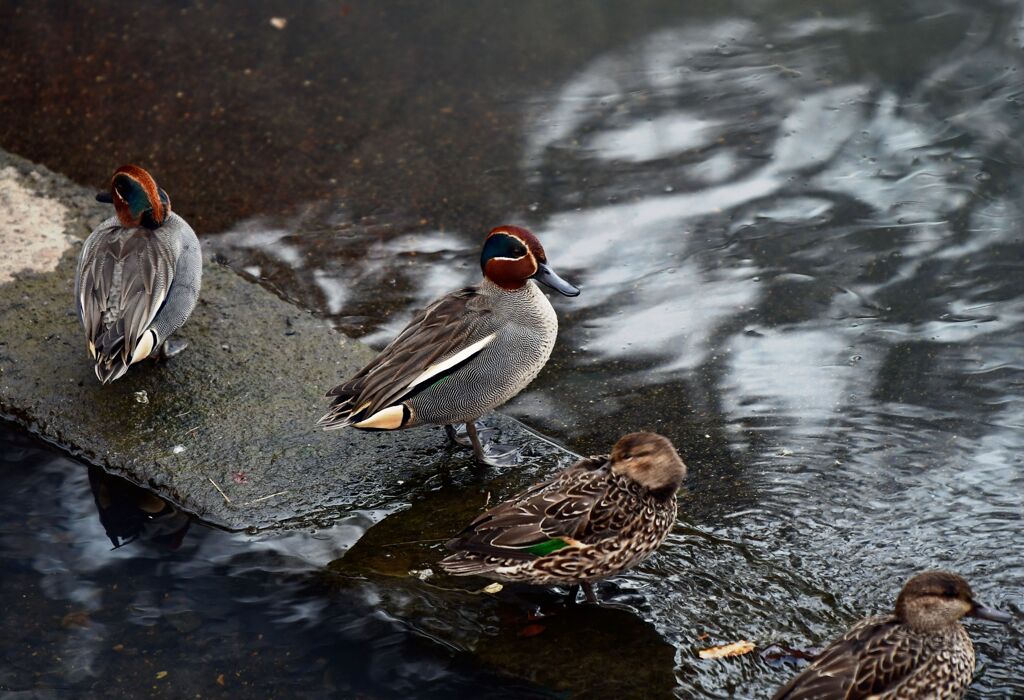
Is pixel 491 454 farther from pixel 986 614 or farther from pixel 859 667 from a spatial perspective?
pixel 986 614

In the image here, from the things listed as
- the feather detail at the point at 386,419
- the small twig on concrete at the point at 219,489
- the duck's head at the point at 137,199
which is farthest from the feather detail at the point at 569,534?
the duck's head at the point at 137,199

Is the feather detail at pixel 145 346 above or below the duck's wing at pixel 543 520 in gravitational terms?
above

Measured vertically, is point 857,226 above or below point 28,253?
below

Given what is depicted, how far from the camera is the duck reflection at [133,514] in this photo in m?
4.96

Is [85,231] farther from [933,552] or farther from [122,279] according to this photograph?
[933,552]

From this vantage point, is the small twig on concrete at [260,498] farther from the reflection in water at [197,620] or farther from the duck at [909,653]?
the duck at [909,653]

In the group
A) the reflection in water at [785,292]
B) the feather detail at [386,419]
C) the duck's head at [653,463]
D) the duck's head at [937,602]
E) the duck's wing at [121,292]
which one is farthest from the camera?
the duck's wing at [121,292]

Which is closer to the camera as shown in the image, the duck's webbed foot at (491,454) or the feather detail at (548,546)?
the feather detail at (548,546)

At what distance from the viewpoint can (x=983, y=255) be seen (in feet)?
21.0

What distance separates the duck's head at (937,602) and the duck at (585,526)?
0.90 meters

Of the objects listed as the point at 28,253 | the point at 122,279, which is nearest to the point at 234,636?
the point at 122,279

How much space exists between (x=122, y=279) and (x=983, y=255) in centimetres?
446

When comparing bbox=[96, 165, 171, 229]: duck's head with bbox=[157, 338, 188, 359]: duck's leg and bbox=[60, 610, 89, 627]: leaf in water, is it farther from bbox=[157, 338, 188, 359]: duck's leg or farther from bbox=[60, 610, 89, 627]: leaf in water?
bbox=[60, 610, 89, 627]: leaf in water

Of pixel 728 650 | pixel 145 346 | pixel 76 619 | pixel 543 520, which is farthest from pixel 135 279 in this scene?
pixel 728 650
